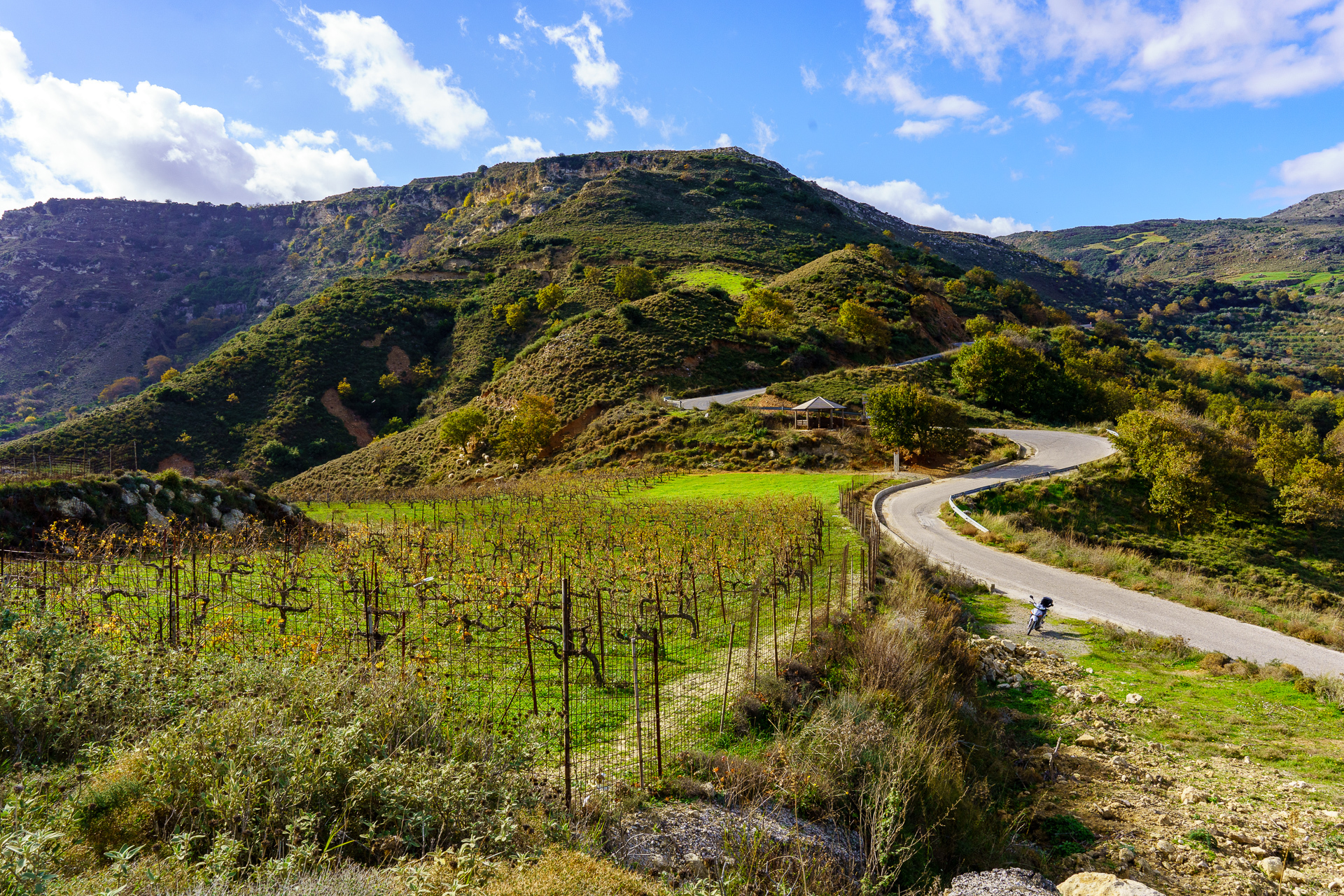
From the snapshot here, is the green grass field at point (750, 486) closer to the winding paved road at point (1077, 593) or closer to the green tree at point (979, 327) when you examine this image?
the winding paved road at point (1077, 593)

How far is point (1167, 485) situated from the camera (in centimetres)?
2605

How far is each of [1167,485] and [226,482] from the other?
1387 inches

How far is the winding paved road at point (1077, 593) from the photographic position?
11984 millimetres

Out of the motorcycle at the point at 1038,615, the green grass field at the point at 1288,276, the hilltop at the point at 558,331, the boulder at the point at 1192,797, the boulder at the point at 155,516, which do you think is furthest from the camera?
the green grass field at the point at 1288,276

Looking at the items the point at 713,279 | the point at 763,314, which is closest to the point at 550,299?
the point at 713,279

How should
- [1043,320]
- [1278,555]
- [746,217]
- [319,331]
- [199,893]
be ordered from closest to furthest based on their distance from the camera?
[199,893]
[1278,555]
[319,331]
[1043,320]
[746,217]

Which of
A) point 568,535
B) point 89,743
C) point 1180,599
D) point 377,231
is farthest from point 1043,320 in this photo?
point 377,231

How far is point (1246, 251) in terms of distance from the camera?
160m

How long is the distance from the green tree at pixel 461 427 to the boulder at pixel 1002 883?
41.9 meters

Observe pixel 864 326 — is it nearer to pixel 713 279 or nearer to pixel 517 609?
pixel 713 279

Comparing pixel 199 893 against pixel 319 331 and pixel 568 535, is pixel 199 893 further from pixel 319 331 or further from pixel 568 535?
pixel 319 331

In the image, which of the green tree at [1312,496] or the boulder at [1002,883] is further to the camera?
the green tree at [1312,496]

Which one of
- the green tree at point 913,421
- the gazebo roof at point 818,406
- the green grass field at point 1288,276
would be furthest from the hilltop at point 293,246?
the green tree at point 913,421

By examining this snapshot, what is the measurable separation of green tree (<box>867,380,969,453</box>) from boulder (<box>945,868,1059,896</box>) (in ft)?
92.1
